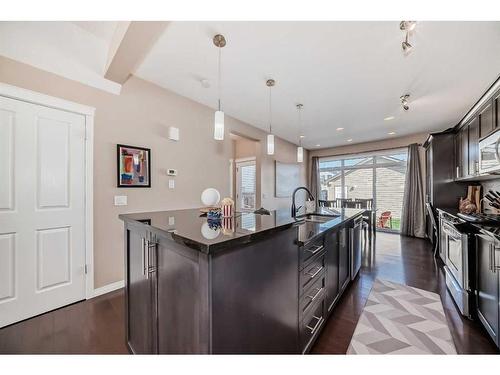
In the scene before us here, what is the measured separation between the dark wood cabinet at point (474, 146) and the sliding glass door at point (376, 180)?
7.81 feet

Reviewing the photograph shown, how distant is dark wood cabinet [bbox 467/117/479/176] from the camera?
2775mm

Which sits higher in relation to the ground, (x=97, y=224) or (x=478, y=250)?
(x=97, y=224)

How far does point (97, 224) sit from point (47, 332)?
38.3 inches

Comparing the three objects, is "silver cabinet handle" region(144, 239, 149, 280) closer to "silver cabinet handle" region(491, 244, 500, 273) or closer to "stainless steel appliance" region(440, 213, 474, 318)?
"silver cabinet handle" region(491, 244, 500, 273)

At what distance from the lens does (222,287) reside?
835 mm

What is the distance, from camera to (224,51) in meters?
2.04

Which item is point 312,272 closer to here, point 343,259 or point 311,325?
point 311,325

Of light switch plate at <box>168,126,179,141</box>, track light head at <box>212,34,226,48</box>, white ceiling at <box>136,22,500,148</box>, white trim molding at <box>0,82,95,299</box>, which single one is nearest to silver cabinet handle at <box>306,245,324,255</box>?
white ceiling at <box>136,22,500,148</box>

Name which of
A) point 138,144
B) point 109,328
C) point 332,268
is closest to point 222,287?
point 332,268

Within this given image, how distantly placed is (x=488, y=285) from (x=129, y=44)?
353 centimetres

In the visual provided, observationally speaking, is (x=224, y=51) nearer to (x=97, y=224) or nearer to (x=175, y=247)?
(x=175, y=247)

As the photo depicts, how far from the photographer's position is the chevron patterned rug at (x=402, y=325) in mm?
1515

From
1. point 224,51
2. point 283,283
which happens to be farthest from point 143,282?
point 224,51

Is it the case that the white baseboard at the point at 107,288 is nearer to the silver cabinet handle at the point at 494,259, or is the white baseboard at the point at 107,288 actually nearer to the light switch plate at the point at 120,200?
the light switch plate at the point at 120,200
